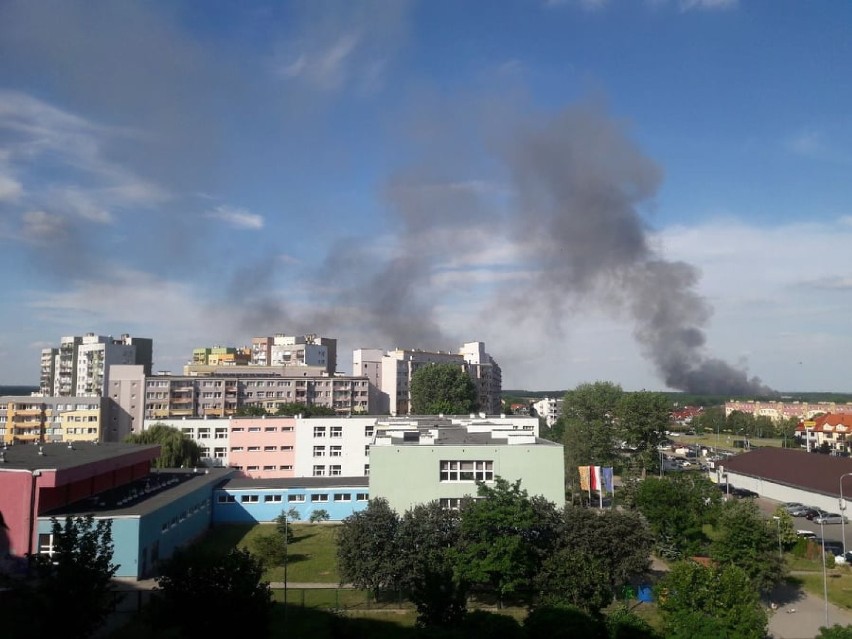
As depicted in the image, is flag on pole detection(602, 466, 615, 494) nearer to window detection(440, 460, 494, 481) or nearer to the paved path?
window detection(440, 460, 494, 481)

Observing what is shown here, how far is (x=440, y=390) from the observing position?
55875mm

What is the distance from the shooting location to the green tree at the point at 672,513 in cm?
2169

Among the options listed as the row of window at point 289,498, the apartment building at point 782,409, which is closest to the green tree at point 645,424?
the row of window at point 289,498

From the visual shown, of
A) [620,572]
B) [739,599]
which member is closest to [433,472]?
[620,572]

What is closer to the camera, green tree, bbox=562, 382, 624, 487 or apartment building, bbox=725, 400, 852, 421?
green tree, bbox=562, 382, 624, 487

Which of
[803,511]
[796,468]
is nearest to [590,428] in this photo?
[796,468]

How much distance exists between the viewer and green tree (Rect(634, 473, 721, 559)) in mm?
21688

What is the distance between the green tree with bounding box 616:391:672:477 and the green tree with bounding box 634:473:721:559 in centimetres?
1617

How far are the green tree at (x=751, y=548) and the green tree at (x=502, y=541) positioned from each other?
15.7ft

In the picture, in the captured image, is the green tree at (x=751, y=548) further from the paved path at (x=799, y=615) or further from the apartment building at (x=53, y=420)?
the apartment building at (x=53, y=420)

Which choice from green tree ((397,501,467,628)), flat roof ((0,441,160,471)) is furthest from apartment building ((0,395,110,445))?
green tree ((397,501,467,628))

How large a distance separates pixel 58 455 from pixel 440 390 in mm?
35811

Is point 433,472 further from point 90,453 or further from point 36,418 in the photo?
point 36,418

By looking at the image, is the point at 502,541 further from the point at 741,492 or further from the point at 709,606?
the point at 741,492
